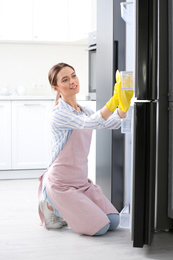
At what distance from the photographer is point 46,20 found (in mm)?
4836

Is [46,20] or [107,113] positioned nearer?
[107,113]

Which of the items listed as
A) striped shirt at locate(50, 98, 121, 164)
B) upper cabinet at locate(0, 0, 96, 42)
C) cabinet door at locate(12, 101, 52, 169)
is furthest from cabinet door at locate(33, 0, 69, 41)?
striped shirt at locate(50, 98, 121, 164)

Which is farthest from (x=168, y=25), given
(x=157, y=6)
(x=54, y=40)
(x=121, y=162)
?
(x=54, y=40)

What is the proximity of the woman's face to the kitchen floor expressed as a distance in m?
Answer: 0.78

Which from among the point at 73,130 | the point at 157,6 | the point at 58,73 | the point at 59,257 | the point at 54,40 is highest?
the point at 54,40

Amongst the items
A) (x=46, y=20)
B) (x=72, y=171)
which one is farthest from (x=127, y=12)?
(x=46, y=20)

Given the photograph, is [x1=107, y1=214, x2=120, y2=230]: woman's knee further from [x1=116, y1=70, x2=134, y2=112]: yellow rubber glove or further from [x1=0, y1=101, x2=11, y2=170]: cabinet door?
[x1=0, y1=101, x2=11, y2=170]: cabinet door

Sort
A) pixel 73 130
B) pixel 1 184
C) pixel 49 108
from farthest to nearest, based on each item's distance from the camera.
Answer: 1. pixel 49 108
2. pixel 1 184
3. pixel 73 130

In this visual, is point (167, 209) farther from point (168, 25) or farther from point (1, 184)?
point (1, 184)

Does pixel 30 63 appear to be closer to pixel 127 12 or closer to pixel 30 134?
pixel 30 134

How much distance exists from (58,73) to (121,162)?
0.67m

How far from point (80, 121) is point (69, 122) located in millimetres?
68

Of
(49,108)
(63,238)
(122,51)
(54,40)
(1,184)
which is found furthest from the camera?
(54,40)

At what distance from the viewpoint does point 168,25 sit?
206cm
